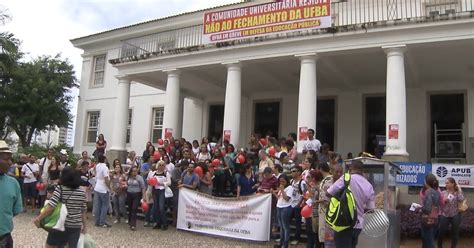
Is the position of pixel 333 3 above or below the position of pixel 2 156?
above

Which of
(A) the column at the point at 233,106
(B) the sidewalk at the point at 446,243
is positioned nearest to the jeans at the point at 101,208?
(A) the column at the point at 233,106

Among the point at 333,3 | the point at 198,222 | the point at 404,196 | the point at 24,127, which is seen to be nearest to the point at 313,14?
the point at 333,3

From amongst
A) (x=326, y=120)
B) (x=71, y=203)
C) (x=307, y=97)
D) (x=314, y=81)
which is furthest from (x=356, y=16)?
(x=71, y=203)

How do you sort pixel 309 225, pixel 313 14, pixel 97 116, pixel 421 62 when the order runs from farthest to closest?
pixel 97 116
pixel 421 62
pixel 313 14
pixel 309 225

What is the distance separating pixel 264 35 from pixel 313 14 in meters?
1.69

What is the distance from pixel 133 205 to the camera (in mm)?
11414

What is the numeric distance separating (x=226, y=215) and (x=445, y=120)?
1095 cm

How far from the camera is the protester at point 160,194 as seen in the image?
11.4m

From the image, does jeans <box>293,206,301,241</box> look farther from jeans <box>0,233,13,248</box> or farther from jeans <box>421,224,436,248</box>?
jeans <box>0,233,13,248</box>

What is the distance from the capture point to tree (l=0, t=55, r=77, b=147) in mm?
23875

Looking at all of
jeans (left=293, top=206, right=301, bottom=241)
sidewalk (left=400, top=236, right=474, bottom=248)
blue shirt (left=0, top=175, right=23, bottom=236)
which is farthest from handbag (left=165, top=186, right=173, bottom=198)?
blue shirt (left=0, top=175, right=23, bottom=236)

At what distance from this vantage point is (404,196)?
38.4ft

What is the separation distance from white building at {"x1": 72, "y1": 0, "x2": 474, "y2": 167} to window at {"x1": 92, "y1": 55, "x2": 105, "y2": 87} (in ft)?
0.19

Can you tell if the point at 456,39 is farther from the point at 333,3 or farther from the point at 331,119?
the point at 331,119
